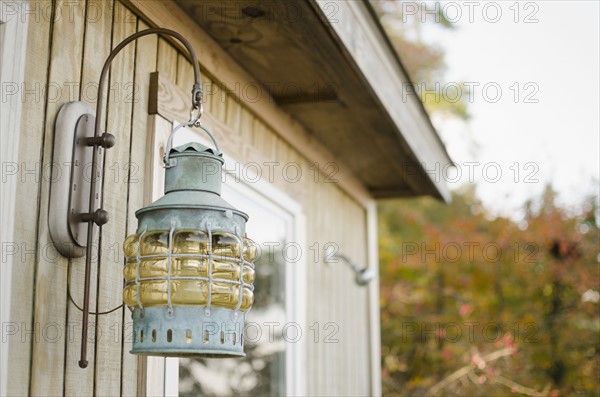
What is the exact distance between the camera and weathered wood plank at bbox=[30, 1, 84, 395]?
6.29 ft

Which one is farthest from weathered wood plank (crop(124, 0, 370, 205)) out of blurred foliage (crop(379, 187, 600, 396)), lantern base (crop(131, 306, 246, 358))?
blurred foliage (crop(379, 187, 600, 396))

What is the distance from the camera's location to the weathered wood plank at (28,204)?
6.04 feet

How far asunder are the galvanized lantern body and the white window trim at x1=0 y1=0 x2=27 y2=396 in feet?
0.88

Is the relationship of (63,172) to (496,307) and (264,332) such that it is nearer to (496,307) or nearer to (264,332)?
(264,332)

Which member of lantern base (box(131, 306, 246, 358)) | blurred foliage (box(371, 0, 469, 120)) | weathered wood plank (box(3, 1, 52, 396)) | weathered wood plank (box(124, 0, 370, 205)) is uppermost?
blurred foliage (box(371, 0, 469, 120))

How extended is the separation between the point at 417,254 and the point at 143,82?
716cm

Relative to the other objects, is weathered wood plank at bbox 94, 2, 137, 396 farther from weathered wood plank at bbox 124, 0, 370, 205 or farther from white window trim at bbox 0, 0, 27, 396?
white window trim at bbox 0, 0, 27, 396

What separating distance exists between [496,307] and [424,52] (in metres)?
4.66

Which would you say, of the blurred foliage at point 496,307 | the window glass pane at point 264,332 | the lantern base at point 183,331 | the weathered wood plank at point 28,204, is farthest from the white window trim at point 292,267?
the blurred foliage at point 496,307

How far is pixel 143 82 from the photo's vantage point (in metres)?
2.57

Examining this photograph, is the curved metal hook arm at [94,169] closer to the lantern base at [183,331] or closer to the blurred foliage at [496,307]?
the lantern base at [183,331]

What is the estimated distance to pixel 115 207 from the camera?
7.63 feet

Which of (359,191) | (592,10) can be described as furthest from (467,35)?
(359,191)

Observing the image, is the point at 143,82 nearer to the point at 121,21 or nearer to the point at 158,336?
the point at 121,21
